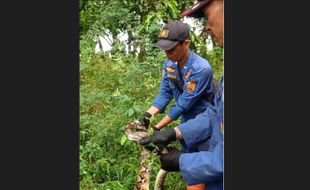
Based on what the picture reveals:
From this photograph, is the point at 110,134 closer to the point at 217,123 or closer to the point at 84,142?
the point at 84,142

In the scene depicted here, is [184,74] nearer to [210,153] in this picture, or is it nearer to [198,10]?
[198,10]

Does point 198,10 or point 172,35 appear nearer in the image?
point 198,10

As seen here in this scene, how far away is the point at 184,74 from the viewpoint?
10.1 feet

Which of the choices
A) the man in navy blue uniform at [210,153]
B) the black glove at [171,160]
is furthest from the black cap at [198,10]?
the black glove at [171,160]

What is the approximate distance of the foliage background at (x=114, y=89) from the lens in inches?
125

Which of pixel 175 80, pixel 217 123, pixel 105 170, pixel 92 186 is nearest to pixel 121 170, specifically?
pixel 105 170

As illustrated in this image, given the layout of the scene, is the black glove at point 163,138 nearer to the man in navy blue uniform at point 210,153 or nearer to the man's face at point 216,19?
the man in navy blue uniform at point 210,153

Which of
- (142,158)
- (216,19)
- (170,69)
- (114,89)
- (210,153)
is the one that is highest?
(216,19)

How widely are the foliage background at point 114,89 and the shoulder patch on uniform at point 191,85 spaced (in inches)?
6.6

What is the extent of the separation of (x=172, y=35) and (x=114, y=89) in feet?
2.78

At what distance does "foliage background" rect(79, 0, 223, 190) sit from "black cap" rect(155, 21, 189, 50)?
13cm

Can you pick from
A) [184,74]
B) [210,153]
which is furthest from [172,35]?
[210,153]

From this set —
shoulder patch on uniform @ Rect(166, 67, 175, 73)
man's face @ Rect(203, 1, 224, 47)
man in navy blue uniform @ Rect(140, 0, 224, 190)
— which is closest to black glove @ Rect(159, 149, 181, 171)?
man in navy blue uniform @ Rect(140, 0, 224, 190)

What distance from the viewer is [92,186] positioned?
3.00 m
